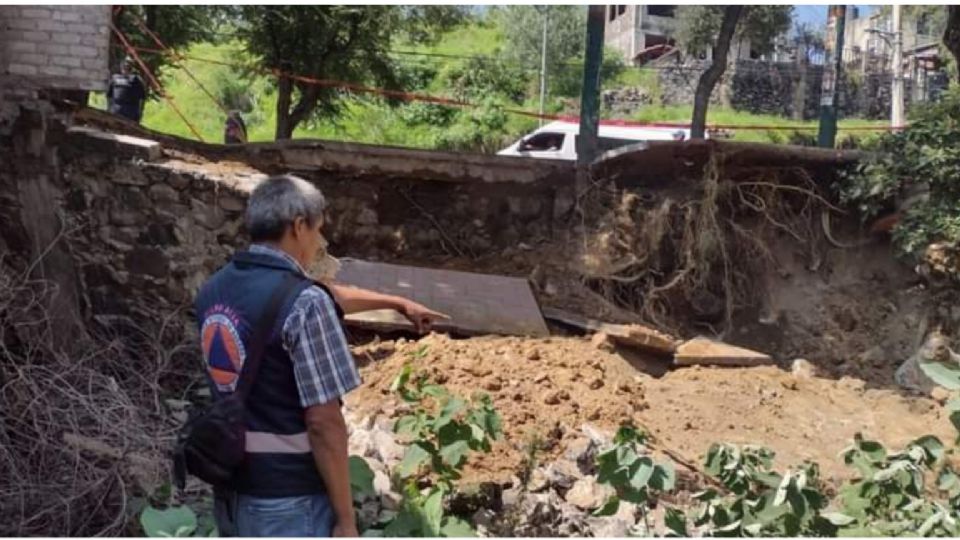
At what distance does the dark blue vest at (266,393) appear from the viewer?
2490mm

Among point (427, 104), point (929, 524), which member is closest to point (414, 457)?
point (929, 524)

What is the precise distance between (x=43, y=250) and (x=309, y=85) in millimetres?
6369

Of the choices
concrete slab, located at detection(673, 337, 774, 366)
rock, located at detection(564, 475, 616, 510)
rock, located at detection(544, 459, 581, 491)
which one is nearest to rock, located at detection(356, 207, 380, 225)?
concrete slab, located at detection(673, 337, 774, 366)

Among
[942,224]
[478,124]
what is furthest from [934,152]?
[478,124]

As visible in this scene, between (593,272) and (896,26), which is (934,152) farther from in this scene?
(896,26)

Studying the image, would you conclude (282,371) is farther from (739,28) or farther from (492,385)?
(739,28)

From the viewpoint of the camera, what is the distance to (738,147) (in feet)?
27.1

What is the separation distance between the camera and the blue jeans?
2.53m

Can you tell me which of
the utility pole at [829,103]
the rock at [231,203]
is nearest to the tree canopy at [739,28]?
the utility pole at [829,103]

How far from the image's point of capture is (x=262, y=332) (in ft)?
8.08

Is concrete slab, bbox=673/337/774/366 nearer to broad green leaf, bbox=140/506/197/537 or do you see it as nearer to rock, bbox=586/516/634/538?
rock, bbox=586/516/634/538

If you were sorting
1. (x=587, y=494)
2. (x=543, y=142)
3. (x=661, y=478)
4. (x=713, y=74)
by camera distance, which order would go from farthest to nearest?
(x=543, y=142)
(x=713, y=74)
(x=587, y=494)
(x=661, y=478)

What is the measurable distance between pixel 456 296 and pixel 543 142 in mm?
8457

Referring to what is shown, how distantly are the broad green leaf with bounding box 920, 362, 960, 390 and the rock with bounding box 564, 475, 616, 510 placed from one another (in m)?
1.52
